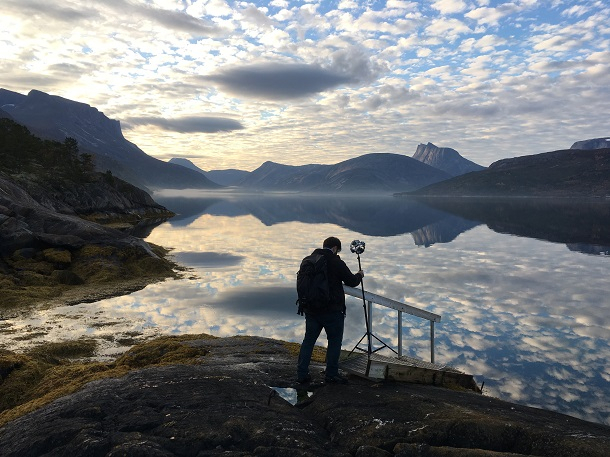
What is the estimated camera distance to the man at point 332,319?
8.46 meters

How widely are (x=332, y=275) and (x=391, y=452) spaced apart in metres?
3.44

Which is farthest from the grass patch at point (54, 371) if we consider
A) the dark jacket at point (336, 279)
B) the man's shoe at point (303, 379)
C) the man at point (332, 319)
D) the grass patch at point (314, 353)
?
the dark jacket at point (336, 279)

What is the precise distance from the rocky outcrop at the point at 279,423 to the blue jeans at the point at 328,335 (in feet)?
1.27

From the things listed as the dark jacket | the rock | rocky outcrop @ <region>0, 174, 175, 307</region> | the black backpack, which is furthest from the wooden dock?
the rock

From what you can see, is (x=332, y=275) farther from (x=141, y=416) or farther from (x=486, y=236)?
(x=486, y=236)

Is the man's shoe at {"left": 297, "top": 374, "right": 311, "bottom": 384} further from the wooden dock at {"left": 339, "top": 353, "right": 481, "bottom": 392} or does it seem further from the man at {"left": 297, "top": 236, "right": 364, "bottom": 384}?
the wooden dock at {"left": 339, "top": 353, "right": 481, "bottom": 392}

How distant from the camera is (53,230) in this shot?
30.7m

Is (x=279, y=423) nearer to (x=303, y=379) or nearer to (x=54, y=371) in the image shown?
(x=303, y=379)

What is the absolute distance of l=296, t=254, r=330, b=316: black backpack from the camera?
27.1 feet

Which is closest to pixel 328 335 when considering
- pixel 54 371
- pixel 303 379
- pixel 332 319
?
pixel 332 319

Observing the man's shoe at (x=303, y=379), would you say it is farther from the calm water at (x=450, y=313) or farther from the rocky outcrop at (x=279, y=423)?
the calm water at (x=450, y=313)

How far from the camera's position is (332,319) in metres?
8.46

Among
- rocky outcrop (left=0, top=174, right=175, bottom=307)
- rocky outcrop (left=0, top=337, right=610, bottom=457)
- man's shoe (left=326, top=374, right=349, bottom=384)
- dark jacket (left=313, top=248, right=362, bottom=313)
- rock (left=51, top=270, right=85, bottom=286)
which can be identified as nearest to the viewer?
rocky outcrop (left=0, top=337, right=610, bottom=457)

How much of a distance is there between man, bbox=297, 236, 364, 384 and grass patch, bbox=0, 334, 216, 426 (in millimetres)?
3445
